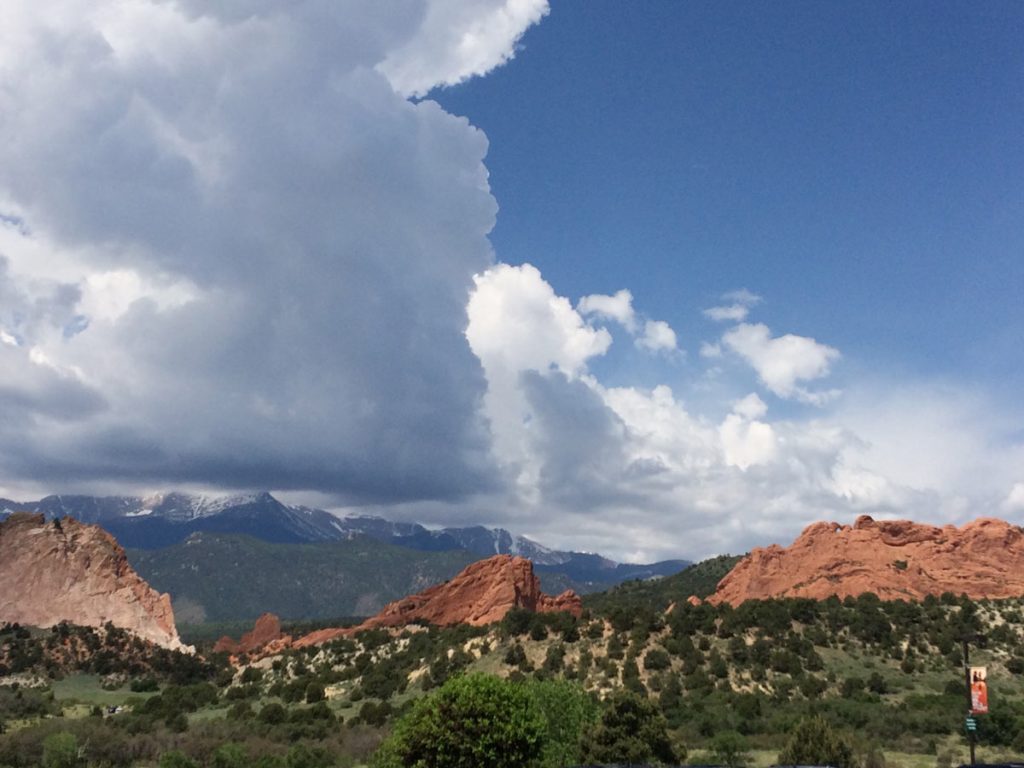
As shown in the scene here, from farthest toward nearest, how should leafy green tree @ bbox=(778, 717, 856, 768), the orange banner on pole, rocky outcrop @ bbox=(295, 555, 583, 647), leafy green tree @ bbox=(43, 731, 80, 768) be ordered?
rocky outcrop @ bbox=(295, 555, 583, 647) < leafy green tree @ bbox=(43, 731, 80, 768) < leafy green tree @ bbox=(778, 717, 856, 768) < the orange banner on pole

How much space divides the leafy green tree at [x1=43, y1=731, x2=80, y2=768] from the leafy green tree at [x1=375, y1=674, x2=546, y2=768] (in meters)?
19.1

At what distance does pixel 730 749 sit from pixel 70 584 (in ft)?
319

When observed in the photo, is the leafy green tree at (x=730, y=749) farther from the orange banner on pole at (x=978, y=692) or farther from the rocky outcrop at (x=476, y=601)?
the rocky outcrop at (x=476, y=601)

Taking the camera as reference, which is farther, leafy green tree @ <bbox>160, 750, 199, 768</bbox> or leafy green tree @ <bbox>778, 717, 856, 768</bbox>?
leafy green tree @ <bbox>160, 750, 199, 768</bbox>

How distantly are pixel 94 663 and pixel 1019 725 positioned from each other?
88370 mm

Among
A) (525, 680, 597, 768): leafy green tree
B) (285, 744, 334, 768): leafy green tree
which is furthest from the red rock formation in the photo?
(525, 680, 597, 768): leafy green tree

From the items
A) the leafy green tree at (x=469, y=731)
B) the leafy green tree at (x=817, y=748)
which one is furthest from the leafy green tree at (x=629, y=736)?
the leafy green tree at (x=469, y=731)

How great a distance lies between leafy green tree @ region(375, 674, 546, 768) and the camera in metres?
25.4

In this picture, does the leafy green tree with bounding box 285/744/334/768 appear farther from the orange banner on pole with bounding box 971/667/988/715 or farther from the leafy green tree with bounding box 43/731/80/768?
the orange banner on pole with bounding box 971/667/988/715

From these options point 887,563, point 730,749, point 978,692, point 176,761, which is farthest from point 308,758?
point 887,563

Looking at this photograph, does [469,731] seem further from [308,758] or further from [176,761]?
[176,761]

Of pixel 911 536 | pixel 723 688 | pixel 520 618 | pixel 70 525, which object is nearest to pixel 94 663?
pixel 70 525

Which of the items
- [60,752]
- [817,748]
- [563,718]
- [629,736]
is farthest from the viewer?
[563,718]

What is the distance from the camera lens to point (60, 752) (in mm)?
36125
